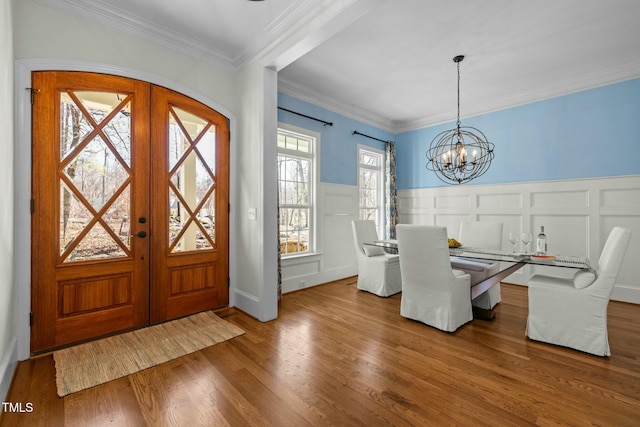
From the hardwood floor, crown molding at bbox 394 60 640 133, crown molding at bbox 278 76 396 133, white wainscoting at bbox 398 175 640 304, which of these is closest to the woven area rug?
the hardwood floor

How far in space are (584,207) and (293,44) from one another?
4.41 m

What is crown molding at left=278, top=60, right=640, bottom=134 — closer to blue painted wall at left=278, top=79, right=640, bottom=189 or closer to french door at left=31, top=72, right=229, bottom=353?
blue painted wall at left=278, top=79, right=640, bottom=189

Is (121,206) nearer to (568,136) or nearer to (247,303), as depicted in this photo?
(247,303)

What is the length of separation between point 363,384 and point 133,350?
1.93 metres

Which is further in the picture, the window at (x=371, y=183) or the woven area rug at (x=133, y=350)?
the window at (x=371, y=183)

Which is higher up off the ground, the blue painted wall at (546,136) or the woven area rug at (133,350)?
the blue painted wall at (546,136)

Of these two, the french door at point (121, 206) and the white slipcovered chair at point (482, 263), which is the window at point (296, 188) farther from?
the white slipcovered chair at point (482, 263)

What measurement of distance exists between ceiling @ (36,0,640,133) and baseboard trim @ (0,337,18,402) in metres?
2.71

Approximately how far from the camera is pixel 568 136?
4027 mm

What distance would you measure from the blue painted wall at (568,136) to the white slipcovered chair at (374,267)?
2234mm

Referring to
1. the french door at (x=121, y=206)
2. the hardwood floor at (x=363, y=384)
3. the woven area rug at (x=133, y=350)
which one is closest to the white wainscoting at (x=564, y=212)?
the hardwood floor at (x=363, y=384)

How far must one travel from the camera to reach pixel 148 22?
8.81ft

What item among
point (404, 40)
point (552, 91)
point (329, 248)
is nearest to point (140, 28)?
point (404, 40)

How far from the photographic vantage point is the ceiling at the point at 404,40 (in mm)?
2480
